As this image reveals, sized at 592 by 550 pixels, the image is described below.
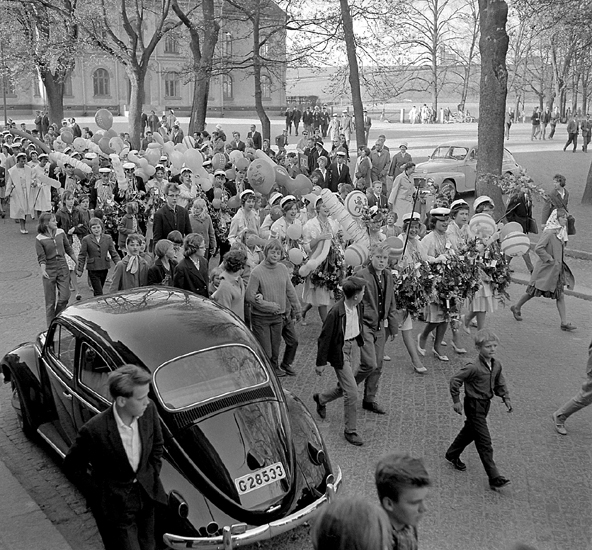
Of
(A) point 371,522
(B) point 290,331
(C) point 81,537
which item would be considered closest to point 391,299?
(B) point 290,331

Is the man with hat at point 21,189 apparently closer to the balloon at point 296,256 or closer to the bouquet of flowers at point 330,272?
the balloon at point 296,256

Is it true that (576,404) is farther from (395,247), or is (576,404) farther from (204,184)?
(204,184)

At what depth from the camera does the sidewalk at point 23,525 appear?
545 cm

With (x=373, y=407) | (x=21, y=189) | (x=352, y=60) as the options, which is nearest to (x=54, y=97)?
(x=352, y=60)

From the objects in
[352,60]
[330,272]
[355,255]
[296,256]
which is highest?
[352,60]

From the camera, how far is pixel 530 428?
7.48 meters

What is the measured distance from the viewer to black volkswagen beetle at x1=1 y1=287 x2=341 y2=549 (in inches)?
201

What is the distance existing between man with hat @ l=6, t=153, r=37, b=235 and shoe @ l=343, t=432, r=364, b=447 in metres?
12.8

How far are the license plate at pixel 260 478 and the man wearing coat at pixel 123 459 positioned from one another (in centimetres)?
69

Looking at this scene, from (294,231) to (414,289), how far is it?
72.7 inches

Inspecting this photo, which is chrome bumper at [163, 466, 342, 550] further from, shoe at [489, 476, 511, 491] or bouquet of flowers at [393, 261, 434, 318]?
bouquet of flowers at [393, 261, 434, 318]

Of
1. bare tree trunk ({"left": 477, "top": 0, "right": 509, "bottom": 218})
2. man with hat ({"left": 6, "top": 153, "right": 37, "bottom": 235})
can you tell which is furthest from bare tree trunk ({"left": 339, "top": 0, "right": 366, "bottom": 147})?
man with hat ({"left": 6, "top": 153, "right": 37, "bottom": 235})

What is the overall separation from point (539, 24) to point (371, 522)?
2355 centimetres

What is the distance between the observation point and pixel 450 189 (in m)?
20.8
